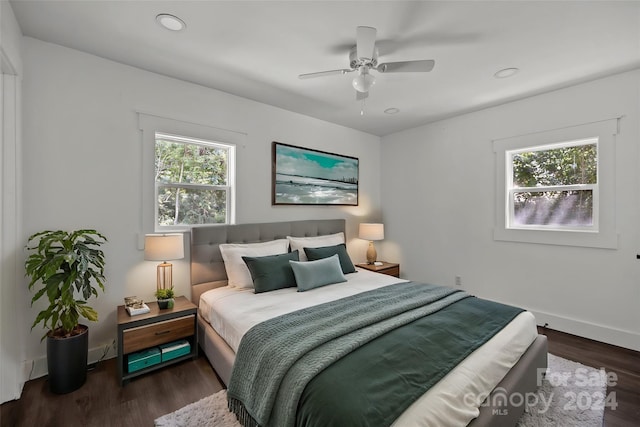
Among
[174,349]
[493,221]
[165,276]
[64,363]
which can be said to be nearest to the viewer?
[64,363]

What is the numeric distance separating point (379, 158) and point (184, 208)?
334cm

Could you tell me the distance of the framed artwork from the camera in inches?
144

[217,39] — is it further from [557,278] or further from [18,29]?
[557,278]

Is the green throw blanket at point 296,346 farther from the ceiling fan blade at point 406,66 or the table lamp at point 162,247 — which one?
the ceiling fan blade at point 406,66

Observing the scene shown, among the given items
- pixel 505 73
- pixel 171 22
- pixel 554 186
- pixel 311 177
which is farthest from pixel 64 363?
pixel 554 186

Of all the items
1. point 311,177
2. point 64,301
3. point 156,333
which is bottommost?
point 156,333

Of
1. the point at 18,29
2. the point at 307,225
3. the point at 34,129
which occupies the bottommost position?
the point at 307,225

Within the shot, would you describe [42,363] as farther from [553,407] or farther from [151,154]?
[553,407]

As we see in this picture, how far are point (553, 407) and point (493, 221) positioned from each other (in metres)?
2.19

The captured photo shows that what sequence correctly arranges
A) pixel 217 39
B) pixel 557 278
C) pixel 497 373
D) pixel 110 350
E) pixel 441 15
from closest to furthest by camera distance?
1. pixel 497 373
2. pixel 441 15
3. pixel 217 39
4. pixel 110 350
5. pixel 557 278

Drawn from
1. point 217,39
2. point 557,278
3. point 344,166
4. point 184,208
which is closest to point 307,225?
A: point 344,166

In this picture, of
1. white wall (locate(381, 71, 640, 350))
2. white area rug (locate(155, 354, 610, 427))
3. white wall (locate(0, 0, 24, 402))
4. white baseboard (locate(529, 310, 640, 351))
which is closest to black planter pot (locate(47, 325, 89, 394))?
white wall (locate(0, 0, 24, 402))

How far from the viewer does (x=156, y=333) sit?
7.61 feet

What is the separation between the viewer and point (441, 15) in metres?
1.94
